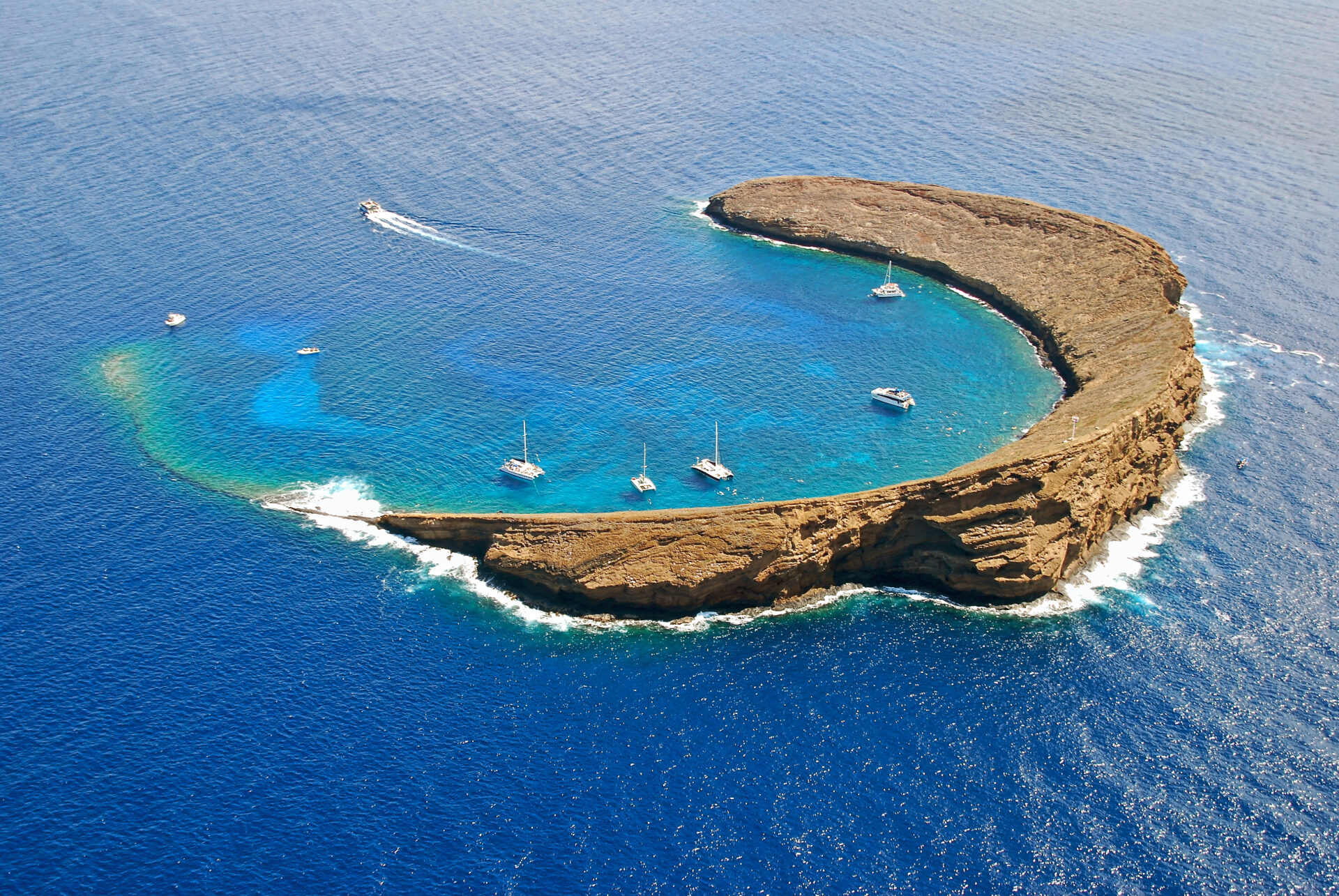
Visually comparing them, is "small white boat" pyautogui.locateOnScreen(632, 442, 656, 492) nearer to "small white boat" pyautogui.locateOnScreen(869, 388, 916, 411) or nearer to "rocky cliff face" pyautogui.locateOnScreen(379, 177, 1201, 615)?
"rocky cliff face" pyautogui.locateOnScreen(379, 177, 1201, 615)

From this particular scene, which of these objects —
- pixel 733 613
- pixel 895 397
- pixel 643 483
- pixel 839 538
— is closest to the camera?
pixel 733 613

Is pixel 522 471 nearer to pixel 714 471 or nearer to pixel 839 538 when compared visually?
pixel 714 471

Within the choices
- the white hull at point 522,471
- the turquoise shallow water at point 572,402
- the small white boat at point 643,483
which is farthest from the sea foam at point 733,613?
the small white boat at point 643,483

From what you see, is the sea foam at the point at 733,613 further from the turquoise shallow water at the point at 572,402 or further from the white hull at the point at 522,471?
the white hull at the point at 522,471

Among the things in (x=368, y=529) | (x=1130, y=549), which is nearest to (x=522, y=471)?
(x=368, y=529)

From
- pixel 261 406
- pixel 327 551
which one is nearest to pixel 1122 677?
pixel 327 551

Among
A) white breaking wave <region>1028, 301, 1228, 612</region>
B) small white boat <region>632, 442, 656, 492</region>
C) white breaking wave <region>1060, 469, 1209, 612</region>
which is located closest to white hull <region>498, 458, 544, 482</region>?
small white boat <region>632, 442, 656, 492</region>
